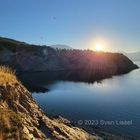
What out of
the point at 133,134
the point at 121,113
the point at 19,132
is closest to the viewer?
the point at 19,132

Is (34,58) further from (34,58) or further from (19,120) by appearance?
(19,120)

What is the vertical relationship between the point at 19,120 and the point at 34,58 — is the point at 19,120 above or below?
below

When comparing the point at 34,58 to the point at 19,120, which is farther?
the point at 34,58

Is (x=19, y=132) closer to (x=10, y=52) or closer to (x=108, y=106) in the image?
(x=108, y=106)

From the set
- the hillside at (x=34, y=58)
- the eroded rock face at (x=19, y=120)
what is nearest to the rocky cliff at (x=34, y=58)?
the hillside at (x=34, y=58)

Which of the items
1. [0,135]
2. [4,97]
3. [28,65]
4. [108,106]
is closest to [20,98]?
[4,97]

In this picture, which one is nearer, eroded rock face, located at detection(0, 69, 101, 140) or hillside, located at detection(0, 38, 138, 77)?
eroded rock face, located at detection(0, 69, 101, 140)

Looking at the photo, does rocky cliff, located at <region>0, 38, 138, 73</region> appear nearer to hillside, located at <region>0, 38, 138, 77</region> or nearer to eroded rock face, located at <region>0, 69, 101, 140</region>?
hillside, located at <region>0, 38, 138, 77</region>

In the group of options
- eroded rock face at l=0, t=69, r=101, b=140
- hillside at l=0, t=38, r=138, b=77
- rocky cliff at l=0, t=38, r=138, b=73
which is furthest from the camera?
rocky cliff at l=0, t=38, r=138, b=73

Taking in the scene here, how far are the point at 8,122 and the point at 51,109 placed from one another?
137ft

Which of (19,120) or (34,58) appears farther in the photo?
(34,58)

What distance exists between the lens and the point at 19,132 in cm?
1312

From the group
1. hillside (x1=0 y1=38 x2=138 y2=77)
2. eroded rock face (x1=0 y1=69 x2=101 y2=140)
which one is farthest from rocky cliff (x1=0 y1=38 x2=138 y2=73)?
eroded rock face (x1=0 y1=69 x2=101 y2=140)

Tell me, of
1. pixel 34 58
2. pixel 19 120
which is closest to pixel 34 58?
pixel 34 58
